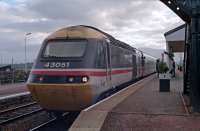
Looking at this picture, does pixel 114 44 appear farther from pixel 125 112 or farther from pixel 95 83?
pixel 125 112

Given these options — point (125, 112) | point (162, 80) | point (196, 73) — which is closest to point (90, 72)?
point (125, 112)

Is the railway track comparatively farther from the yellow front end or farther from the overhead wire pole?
the overhead wire pole

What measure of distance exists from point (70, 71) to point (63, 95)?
813mm

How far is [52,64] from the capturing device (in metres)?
12.7

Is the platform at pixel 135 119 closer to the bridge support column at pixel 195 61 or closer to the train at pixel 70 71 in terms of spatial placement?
the bridge support column at pixel 195 61

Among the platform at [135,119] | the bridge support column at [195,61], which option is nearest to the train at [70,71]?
the platform at [135,119]

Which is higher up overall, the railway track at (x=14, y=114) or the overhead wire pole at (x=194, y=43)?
the overhead wire pole at (x=194, y=43)

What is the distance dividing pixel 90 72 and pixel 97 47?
4.29 ft

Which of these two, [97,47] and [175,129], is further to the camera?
[97,47]

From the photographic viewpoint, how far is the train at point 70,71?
1226 cm

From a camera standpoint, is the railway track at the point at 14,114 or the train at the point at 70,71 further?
the railway track at the point at 14,114

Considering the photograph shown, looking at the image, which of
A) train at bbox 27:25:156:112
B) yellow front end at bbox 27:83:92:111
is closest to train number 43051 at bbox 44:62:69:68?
train at bbox 27:25:156:112

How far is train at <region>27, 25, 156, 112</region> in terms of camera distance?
12.3 meters

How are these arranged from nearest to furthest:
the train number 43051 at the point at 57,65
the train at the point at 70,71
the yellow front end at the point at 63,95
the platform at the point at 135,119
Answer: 1. the platform at the point at 135,119
2. the yellow front end at the point at 63,95
3. the train at the point at 70,71
4. the train number 43051 at the point at 57,65
